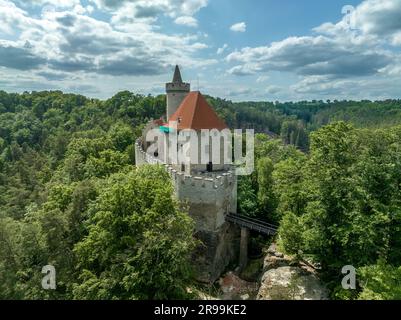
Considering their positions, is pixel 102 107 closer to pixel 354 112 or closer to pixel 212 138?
pixel 212 138

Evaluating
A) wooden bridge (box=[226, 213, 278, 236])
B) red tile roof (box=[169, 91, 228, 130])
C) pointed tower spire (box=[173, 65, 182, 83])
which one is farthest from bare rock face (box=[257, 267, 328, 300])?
pointed tower spire (box=[173, 65, 182, 83])

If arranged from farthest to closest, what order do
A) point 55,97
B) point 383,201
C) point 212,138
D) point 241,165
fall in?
point 55,97
point 241,165
point 212,138
point 383,201

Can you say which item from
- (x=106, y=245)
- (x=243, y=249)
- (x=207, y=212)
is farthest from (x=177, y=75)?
(x=106, y=245)

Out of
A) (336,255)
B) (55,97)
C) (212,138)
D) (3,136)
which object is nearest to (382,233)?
(336,255)

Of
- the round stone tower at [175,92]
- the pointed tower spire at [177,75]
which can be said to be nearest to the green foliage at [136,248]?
the round stone tower at [175,92]

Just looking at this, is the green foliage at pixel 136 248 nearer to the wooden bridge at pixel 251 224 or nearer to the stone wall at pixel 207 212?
the stone wall at pixel 207 212

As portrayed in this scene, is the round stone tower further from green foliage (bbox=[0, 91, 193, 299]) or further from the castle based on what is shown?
green foliage (bbox=[0, 91, 193, 299])
